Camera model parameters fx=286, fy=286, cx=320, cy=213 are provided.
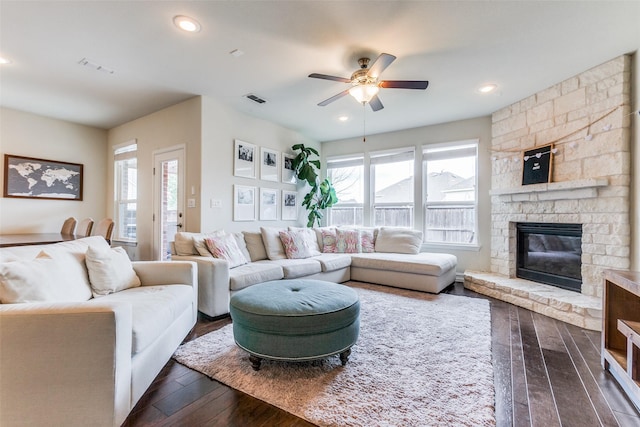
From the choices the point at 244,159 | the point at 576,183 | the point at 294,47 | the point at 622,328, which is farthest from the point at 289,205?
the point at 622,328

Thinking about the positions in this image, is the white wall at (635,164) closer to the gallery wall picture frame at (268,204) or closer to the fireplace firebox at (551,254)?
the fireplace firebox at (551,254)

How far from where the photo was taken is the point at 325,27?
2334mm

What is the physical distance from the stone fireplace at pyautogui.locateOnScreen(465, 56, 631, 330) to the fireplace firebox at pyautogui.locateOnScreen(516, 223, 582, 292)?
0.09m

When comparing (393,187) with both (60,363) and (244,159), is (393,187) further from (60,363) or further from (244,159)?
(60,363)

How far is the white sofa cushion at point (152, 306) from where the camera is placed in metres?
1.60

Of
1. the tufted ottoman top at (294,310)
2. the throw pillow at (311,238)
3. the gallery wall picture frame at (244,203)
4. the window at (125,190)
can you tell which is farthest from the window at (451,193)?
the window at (125,190)

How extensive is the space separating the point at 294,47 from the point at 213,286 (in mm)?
2410

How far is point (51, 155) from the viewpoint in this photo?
476 centimetres

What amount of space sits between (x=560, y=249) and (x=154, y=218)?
561 centimetres

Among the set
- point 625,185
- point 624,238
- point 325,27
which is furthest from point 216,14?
point 624,238

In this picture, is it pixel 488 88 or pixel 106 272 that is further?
pixel 488 88

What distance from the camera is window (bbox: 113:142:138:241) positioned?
4.95 m

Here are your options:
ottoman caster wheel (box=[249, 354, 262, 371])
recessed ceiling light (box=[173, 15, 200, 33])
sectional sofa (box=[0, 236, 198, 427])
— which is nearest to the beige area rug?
ottoman caster wheel (box=[249, 354, 262, 371])

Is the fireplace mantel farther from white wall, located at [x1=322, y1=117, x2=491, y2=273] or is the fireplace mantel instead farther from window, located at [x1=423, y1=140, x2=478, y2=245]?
window, located at [x1=423, y1=140, x2=478, y2=245]
